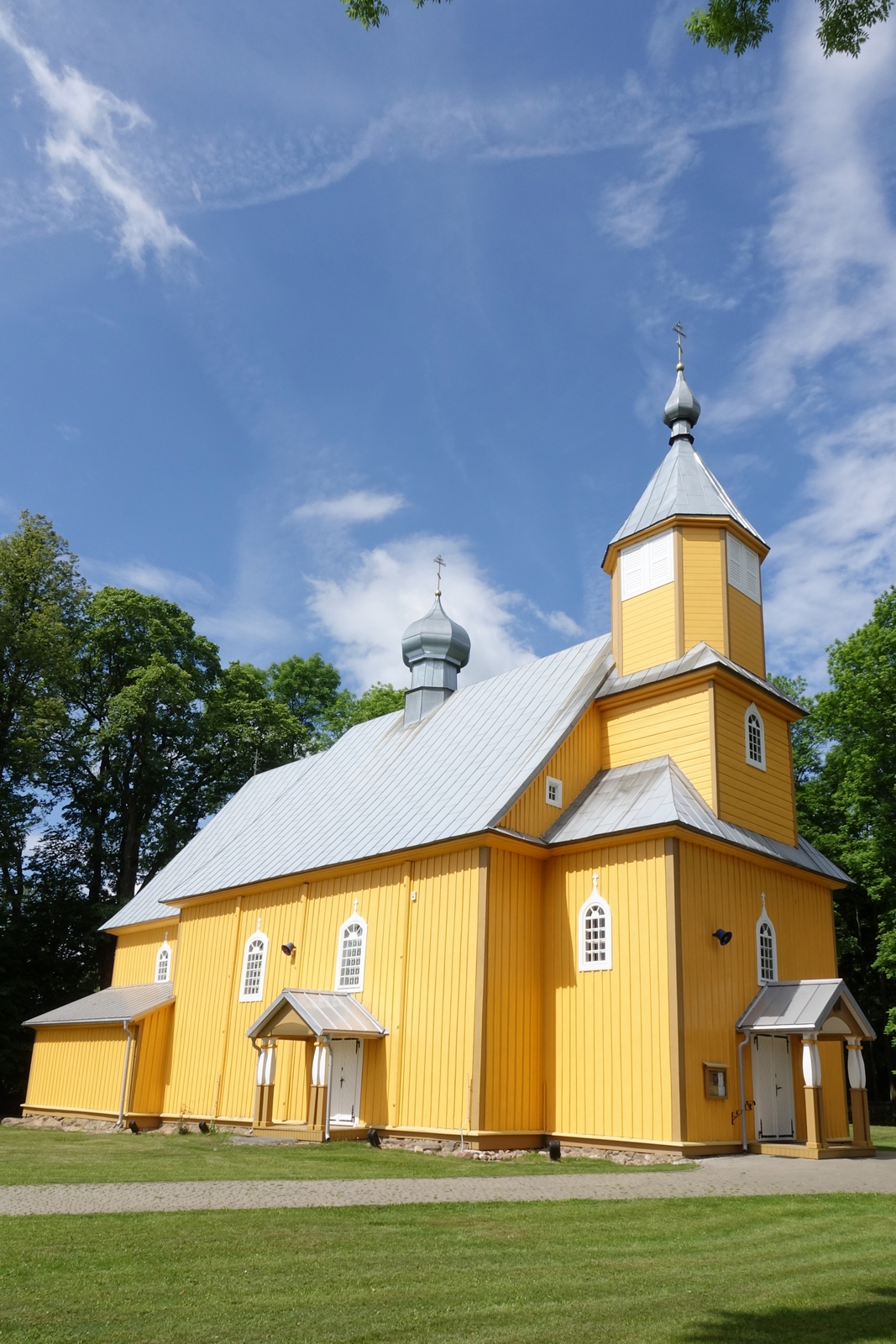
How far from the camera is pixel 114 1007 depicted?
1069 inches

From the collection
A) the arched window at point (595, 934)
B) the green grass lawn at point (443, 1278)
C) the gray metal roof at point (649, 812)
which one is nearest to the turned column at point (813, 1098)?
the arched window at point (595, 934)

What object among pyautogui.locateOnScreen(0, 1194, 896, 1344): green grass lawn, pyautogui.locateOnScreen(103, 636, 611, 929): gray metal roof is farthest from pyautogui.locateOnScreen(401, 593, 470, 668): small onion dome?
pyautogui.locateOnScreen(0, 1194, 896, 1344): green grass lawn

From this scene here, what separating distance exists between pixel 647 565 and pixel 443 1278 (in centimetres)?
1608

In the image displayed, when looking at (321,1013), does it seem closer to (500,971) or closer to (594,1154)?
(500,971)

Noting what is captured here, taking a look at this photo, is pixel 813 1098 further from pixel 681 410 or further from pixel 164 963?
pixel 164 963

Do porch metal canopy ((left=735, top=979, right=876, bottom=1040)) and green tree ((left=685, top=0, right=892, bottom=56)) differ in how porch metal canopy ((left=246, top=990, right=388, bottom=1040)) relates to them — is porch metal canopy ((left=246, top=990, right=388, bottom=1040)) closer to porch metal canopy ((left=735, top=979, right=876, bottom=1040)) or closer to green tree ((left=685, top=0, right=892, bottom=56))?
porch metal canopy ((left=735, top=979, right=876, bottom=1040))

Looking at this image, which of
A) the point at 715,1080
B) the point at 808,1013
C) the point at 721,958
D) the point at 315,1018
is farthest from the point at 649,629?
the point at 315,1018

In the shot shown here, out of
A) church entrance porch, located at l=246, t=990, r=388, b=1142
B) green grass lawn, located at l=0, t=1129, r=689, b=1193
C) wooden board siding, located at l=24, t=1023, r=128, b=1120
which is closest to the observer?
green grass lawn, located at l=0, t=1129, r=689, b=1193

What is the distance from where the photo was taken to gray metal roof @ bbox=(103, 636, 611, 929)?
800 inches

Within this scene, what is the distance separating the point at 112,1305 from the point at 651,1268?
3758 mm

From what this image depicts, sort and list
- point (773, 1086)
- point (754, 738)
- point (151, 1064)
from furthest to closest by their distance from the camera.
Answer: point (151, 1064)
point (754, 738)
point (773, 1086)

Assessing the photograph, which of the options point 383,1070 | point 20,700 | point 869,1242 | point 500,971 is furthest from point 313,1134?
point 20,700

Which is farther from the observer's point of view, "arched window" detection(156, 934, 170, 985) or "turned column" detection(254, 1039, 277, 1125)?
"arched window" detection(156, 934, 170, 985)

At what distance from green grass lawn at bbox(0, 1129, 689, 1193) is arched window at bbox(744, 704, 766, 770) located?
759cm
